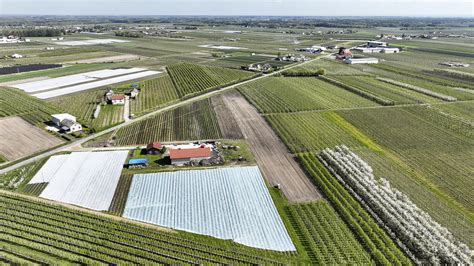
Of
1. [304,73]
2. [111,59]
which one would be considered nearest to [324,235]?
[304,73]

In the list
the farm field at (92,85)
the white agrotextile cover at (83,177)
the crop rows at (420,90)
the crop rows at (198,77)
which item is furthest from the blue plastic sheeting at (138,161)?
the crop rows at (420,90)

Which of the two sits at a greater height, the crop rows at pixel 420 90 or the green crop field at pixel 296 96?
the crop rows at pixel 420 90

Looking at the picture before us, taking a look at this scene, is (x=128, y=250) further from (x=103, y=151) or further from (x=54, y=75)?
(x=54, y=75)

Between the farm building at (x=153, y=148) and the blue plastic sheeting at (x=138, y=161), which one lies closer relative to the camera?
the blue plastic sheeting at (x=138, y=161)

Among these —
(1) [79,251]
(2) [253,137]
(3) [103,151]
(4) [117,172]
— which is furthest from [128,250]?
(2) [253,137]

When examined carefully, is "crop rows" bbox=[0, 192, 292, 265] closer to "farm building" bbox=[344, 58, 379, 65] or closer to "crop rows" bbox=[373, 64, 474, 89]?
"crop rows" bbox=[373, 64, 474, 89]

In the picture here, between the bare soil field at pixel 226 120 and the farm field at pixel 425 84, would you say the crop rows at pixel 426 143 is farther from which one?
the bare soil field at pixel 226 120

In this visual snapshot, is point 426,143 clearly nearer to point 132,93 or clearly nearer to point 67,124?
point 67,124

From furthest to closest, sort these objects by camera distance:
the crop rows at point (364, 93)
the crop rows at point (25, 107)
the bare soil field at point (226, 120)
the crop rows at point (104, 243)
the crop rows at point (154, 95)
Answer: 1. the crop rows at point (364, 93)
2. the crop rows at point (154, 95)
3. the crop rows at point (25, 107)
4. the bare soil field at point (226, 120)
5. the crop rows at point (104, 243)
